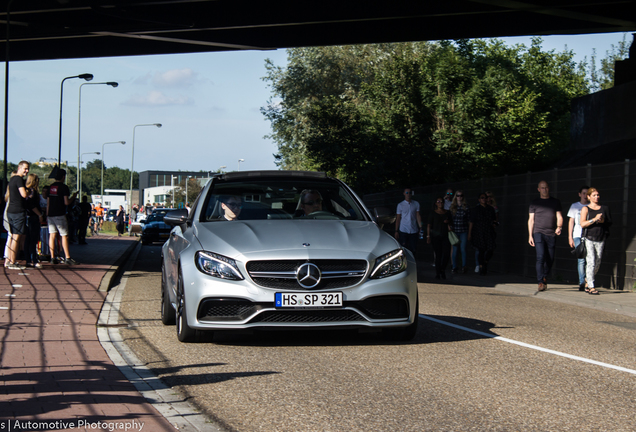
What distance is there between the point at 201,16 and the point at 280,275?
54.2 feet

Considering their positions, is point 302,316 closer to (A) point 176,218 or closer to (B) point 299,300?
(B) point 299,300

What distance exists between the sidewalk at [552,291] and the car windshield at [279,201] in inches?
198

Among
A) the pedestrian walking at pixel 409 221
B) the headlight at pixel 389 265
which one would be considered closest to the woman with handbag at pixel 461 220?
the pedestrian walking at pixel 409 221

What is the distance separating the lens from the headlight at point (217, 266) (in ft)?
21.5

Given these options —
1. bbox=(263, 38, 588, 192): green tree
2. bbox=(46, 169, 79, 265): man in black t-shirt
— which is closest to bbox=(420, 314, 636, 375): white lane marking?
bbox=(46, 169, 79, 265): man in black t-shirt

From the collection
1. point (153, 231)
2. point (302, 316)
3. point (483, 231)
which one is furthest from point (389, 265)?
point (153, 231)

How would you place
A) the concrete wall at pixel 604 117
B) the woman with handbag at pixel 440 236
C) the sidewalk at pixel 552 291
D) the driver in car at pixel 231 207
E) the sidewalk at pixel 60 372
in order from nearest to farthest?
the sidewalk at pixel 60 372, the driver in car at pixel 231 207, the sidewalk at pixel 552 291, the woman with handbag at pixel 440 236, the concrete wall at pixel 604 117

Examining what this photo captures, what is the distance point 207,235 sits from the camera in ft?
23.1

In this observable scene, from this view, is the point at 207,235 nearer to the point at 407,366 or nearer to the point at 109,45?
the point at 407,366

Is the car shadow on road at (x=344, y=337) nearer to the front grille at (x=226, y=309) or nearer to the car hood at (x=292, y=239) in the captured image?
the front grille at (x=226, y=309)

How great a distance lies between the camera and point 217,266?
6641 mm

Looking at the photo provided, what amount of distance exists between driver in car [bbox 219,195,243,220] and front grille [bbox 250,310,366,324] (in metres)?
1.43

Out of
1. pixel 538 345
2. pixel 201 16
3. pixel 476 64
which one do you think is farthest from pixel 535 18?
pixel 476 64

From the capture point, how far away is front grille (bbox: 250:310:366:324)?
6547 mm
